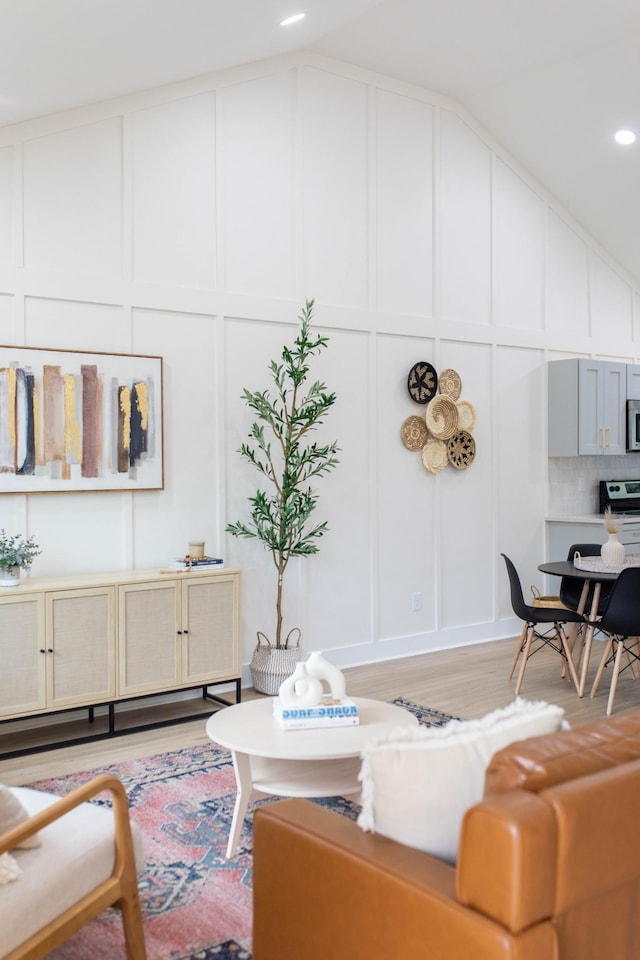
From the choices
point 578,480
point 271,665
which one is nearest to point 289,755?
point 271,665

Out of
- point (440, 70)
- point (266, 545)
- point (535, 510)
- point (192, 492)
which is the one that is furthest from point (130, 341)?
point (535, 510)

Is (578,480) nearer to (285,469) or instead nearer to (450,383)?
(450,383)

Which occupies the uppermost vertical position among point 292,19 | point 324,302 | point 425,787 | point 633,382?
point 292,19

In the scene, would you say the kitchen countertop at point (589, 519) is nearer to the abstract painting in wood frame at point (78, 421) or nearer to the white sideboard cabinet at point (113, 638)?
the white sideboard cabinet at point (113, 638)

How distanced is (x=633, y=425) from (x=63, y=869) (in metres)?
6.44

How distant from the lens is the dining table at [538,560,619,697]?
16.8 feet

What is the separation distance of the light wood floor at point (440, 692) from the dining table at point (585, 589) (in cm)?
21

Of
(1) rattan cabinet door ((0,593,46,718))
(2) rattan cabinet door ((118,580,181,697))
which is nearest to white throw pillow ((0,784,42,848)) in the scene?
(1) rattan cabinet door ((0,593,46,718))

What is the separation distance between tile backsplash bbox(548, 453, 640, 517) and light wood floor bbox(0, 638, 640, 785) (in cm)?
120

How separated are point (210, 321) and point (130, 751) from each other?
100 inches

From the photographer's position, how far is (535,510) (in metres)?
7.14

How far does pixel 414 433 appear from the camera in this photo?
6270mm

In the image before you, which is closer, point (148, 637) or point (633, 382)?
point (148, 637)

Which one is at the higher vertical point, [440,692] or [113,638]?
[113,638]
